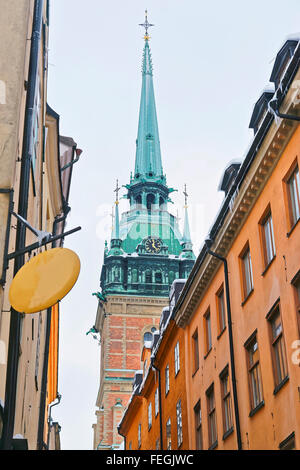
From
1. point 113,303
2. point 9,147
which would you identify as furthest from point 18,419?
point 113,303

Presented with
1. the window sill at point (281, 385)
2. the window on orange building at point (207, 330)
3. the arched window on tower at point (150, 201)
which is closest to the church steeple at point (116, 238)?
the arched window on tower at point (150, 201)

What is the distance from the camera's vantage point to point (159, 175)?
309 ft

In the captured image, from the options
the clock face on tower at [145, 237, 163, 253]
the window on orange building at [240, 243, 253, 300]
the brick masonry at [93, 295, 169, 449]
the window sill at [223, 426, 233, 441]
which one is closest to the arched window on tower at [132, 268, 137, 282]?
the brick masonry at [93, 295, 169, 449]

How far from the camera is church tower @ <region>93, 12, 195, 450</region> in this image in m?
76.7

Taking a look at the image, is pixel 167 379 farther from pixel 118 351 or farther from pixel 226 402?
pixel 118 351

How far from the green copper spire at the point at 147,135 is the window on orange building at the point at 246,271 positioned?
75255 millimetres

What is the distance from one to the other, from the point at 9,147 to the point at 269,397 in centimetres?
750

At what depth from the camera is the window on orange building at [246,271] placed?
17438 mm

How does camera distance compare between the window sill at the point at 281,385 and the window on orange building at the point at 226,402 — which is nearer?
the window sill at the point at 281,385

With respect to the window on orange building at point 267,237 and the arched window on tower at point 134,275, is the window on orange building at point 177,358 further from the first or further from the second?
the arched window on tower at point 134,275

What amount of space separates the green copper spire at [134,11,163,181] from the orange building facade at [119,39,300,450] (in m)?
72.2

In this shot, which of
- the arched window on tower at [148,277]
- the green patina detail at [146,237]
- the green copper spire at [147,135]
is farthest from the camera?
the green copper spire at [147,135]

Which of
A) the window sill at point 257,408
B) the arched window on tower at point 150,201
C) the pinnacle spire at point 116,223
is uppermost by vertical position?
the arched window on tower at point 150,201

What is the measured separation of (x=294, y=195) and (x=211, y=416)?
27.6ft
